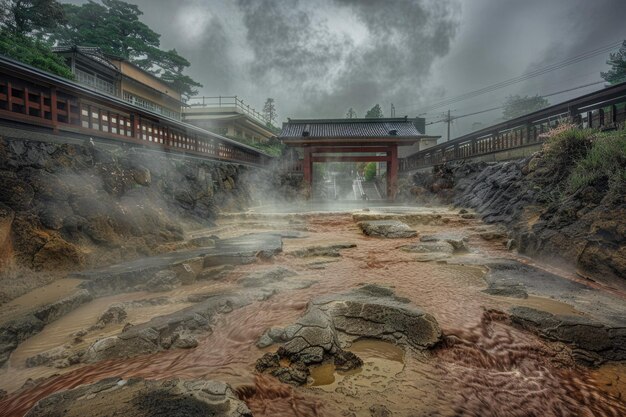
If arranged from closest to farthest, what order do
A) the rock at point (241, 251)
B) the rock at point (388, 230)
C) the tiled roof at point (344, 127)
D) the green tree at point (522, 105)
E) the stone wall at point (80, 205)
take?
the stone wall at point (80, 205) → the rock at point (241, 251) → the rock at point (388, 230) → the tiled roof at point (344, 127) → the green tree at point (522, 105)

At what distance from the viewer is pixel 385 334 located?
3.09 metres

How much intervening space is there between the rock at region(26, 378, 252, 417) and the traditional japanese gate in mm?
17273

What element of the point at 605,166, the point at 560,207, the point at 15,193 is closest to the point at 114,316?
the point at 15,193

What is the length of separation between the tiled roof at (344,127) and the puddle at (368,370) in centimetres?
1912

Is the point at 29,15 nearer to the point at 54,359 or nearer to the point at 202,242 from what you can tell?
the point at 202,242

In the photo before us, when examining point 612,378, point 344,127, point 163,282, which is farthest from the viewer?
point 344,127

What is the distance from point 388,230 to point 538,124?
6.96 m

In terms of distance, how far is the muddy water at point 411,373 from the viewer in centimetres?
214

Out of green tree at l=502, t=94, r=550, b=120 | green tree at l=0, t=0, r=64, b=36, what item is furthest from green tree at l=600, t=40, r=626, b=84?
green tree at l=0, t=0, r=64, b=36

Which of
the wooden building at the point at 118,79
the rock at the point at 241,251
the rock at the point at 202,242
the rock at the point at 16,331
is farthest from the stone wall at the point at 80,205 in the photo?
the wooden building at the point at 118,79

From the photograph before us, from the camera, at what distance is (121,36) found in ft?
88.6

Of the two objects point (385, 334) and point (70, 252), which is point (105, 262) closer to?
point (70, 252)

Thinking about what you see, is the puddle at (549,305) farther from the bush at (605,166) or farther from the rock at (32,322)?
the rock at (32,322)

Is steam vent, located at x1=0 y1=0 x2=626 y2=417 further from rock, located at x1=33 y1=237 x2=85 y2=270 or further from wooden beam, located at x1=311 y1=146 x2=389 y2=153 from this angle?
wooden beam, located at x1=311 y1=146 x2=389 y2=153
